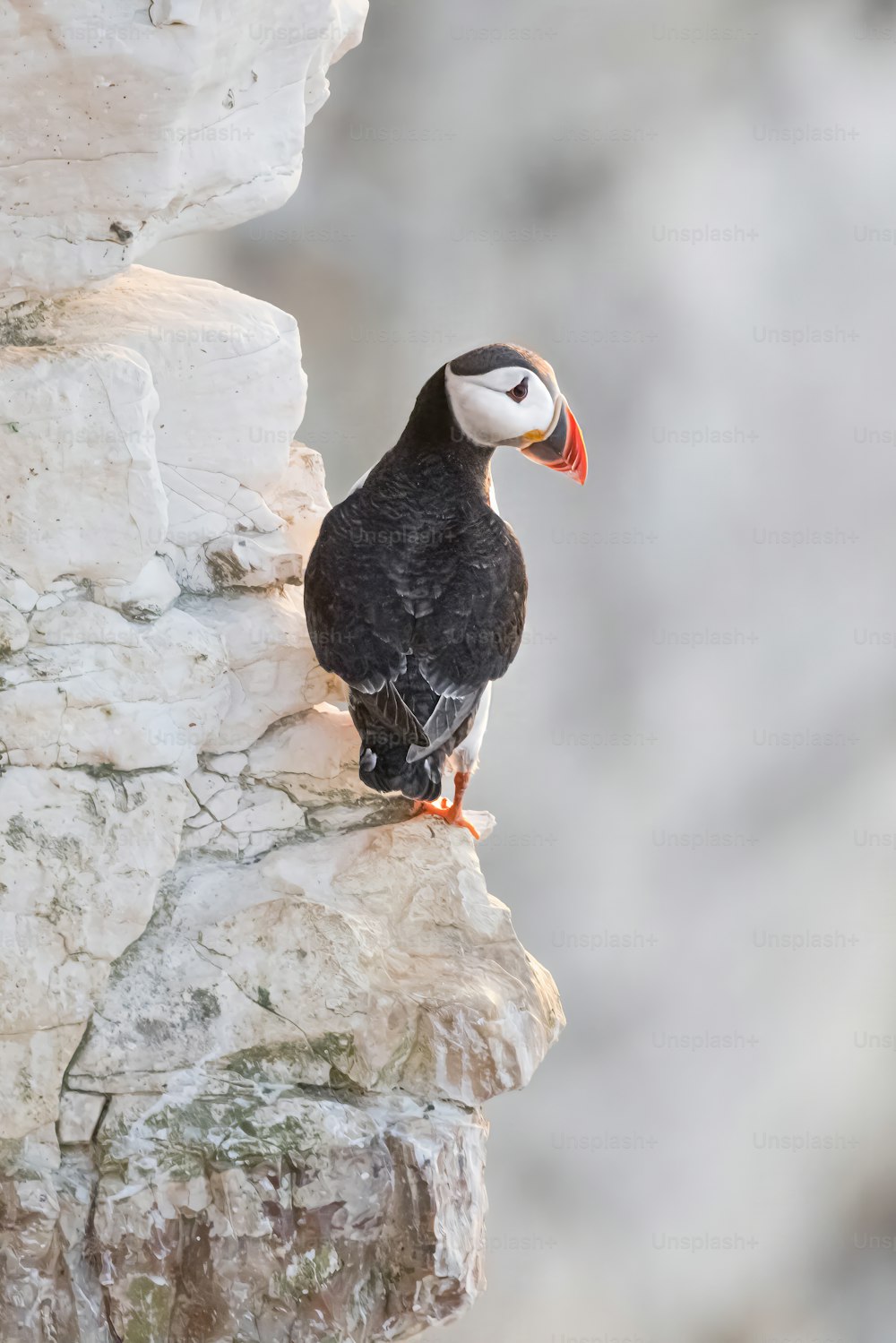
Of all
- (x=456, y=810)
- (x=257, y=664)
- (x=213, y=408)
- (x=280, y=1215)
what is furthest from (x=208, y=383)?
(x=280, y=1215)

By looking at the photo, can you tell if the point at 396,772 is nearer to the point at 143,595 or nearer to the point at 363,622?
the point at 363,622

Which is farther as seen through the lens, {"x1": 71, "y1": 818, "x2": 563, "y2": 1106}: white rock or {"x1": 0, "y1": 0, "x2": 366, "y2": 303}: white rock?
{"x1": 71, "y1": 818, "x2": 563, "y2": 1106}: white rock

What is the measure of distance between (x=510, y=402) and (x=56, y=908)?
3.98ft

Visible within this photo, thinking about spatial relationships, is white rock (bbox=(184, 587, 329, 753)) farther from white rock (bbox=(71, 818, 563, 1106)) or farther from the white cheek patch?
the white cheek patch

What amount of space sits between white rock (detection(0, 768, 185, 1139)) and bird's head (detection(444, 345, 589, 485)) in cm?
93

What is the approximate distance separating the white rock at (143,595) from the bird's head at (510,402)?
63cm

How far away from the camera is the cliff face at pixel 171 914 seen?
7.47ft

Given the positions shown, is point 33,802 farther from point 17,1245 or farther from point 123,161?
→ point 123,161

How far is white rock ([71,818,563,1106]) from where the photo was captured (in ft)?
7.76

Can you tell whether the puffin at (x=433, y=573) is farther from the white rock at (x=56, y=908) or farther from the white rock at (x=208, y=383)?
the white rock at (x=56, y=908)

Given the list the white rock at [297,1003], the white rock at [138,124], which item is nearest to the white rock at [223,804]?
the white rock at [297,1003]

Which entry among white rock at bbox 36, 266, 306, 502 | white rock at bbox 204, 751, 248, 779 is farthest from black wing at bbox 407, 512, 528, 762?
white rock at bbox 36, 266, 306, 502

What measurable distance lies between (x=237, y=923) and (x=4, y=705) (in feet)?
1.83

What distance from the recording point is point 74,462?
2379 millimetres
